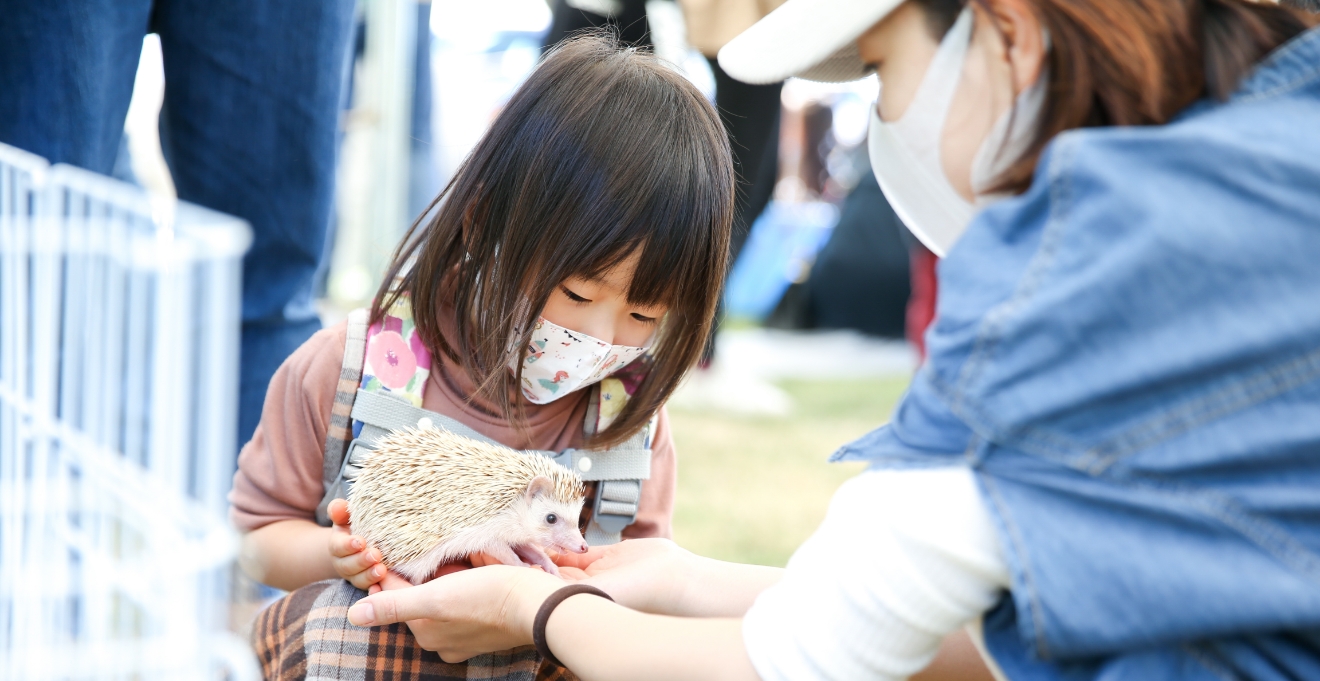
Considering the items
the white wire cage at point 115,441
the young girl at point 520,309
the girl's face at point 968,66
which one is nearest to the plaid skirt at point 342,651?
the young girl at point 520,309

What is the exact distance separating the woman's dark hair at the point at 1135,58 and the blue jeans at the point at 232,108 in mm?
1162

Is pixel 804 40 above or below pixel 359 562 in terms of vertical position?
above

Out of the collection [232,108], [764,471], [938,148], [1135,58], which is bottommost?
[764,471]

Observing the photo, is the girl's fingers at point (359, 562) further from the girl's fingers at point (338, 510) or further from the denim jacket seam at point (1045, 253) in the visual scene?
the denim jacket seam at point (1045, 253)

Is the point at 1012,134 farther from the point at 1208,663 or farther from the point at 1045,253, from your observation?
the point at 1208,663

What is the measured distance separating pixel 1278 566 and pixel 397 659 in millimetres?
987

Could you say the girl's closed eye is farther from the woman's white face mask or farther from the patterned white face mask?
the woman's white face mask

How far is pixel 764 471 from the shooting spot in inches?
141

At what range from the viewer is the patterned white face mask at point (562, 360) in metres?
1.31

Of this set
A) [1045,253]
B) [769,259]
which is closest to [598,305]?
[1045,253]

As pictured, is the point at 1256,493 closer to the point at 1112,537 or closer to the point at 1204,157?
the point at 1112,537

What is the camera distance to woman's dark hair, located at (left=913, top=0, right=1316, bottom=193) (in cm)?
87

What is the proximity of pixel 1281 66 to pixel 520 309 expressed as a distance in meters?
0.86

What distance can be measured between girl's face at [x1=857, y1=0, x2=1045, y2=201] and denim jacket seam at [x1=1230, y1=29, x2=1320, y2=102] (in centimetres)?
18
